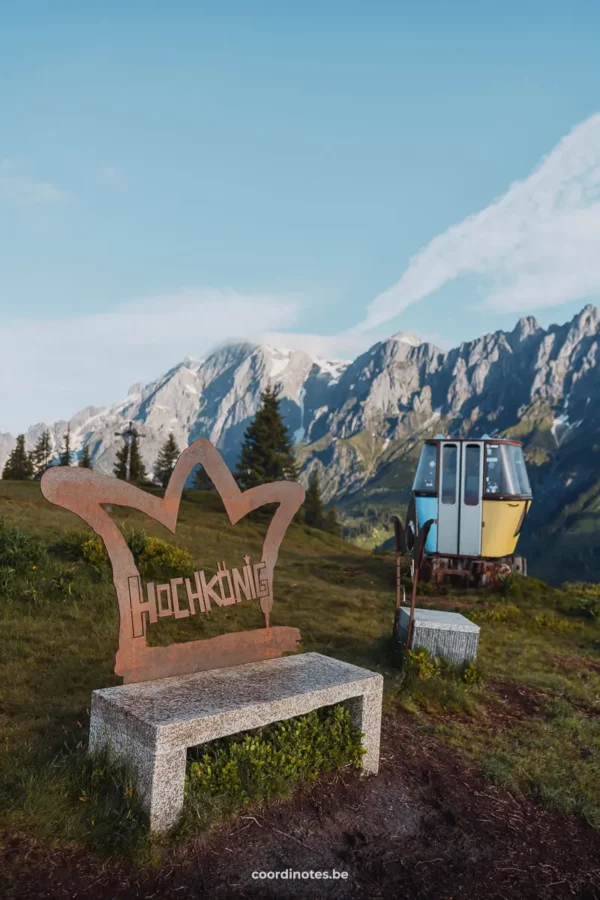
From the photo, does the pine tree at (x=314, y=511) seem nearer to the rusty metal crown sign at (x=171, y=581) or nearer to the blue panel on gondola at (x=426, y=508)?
the blue panel on gondola at (x=426, y=508)

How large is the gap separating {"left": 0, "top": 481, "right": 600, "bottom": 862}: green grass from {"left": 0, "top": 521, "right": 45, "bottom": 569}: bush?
3 cm

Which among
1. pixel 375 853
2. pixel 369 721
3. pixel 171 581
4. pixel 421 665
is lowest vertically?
pixel 375 853

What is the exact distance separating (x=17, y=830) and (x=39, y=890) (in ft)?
1.86

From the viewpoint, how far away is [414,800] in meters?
5.66

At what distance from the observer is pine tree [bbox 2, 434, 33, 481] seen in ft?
221

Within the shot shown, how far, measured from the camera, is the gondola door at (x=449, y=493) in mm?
16859

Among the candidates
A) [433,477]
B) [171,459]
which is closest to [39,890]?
[433,477]

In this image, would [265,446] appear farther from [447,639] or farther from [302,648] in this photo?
[447,639]

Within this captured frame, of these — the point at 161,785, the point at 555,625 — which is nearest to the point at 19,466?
the point at 555,625

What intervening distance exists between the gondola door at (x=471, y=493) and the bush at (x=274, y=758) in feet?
37.7

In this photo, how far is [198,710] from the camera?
16.1ft

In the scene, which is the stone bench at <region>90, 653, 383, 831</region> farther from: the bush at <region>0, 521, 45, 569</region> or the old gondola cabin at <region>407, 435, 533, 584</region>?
the old gondola cabin at <region>407, 435, 533, 584</region>

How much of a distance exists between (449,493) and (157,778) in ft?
44.2

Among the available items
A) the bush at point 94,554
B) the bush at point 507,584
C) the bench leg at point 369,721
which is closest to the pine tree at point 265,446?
the bush at point 507,584
